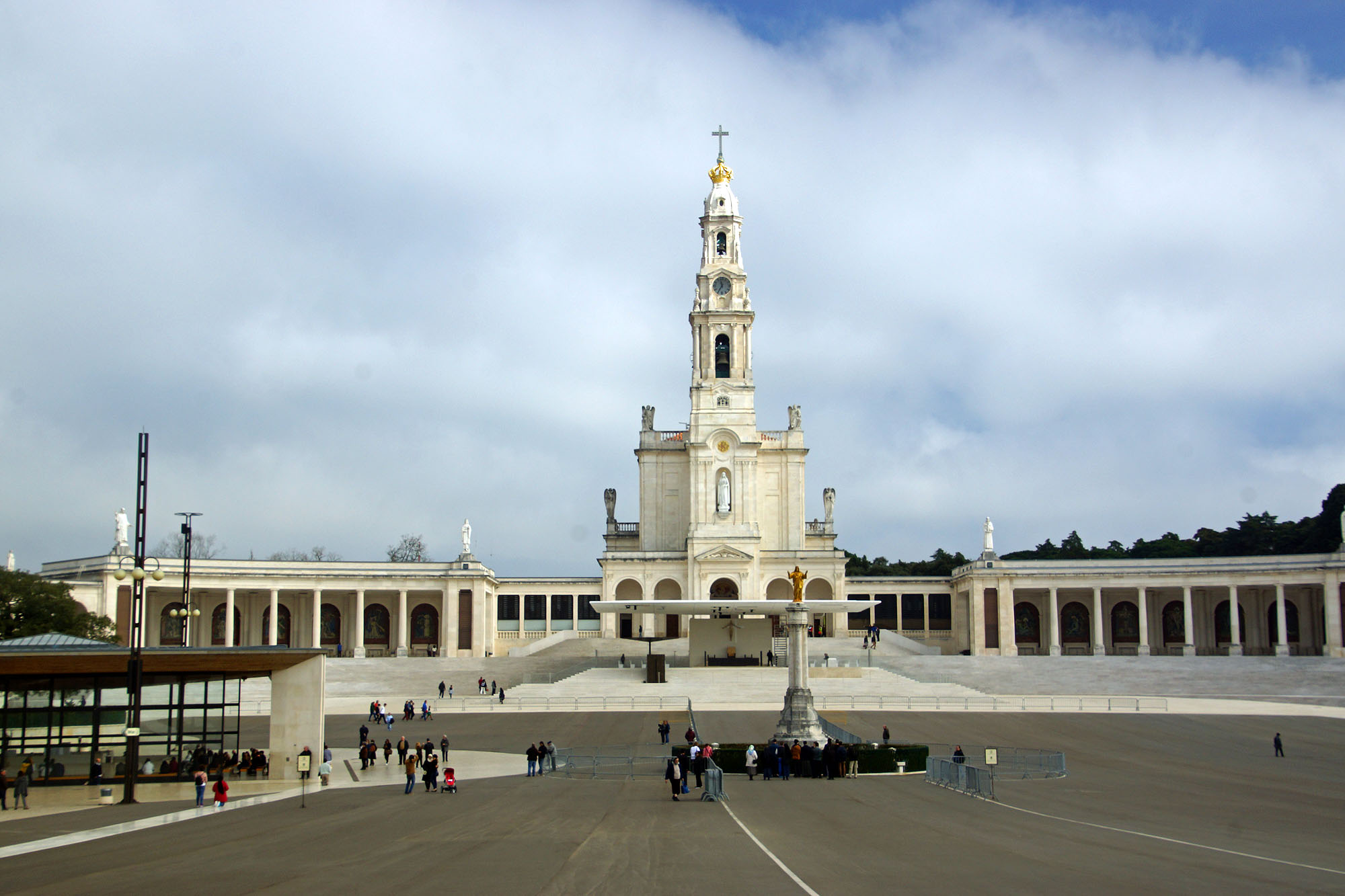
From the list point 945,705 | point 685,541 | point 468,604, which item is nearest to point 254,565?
point 468,604

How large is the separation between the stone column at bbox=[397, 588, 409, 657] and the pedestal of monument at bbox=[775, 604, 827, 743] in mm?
53541

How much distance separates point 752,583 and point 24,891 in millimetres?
68684

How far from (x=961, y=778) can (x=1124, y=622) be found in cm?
6391

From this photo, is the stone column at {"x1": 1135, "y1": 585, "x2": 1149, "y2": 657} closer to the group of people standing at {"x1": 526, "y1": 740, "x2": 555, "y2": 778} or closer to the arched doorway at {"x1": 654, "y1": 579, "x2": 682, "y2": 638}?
the arched doorway at {"x1": 654, "y1": 579, "x2": 682, "y2": 638}

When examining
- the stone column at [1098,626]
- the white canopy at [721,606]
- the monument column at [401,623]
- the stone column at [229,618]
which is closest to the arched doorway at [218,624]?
the stone column at [229,618]

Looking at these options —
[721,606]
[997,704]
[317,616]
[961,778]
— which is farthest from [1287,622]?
[317,616]

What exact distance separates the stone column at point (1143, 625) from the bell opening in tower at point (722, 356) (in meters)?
33.0

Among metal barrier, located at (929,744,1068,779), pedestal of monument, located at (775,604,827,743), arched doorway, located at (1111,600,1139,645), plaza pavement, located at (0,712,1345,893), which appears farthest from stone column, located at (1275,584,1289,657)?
pedestal of monument, located at (775,604,827,743)

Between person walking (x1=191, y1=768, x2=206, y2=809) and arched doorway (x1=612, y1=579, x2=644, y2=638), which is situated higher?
arched doorway (x1=612, y1=579, x2=644, y2=638)

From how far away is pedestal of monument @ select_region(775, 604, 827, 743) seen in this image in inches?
1394

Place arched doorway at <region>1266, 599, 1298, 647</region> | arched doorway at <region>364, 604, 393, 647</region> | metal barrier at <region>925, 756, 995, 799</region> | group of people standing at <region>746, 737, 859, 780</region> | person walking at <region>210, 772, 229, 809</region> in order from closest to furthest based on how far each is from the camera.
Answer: person walking at <region>210, 772, 229, 809</region> < metal barrier at <region>925, 756, 995, 799</region> < group of people standing at <region>746, 737, 859, 780</region> < arched doorway at <region>1266, 599, 1298, 647</region> < arched doorway at <region>364, 604, 393, 647</region>

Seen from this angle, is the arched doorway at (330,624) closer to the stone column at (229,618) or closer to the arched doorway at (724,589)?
the stone column at (229,618)

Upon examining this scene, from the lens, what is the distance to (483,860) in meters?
19.2

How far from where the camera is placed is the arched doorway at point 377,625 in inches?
3548
